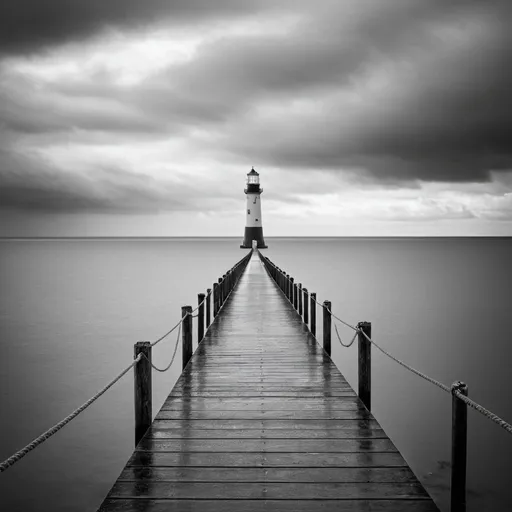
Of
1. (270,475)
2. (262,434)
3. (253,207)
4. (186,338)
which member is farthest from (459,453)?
(253,207)

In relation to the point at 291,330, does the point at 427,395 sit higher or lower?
lower

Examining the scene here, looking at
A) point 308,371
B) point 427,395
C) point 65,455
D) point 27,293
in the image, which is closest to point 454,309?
point 427,395

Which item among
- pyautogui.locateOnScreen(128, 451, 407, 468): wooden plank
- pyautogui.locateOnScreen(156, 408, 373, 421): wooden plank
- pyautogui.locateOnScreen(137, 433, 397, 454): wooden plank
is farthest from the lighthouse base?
pyautogui.locateOnScreen(128, 451, 407, 468): wooden plank

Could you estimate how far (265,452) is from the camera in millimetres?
4121

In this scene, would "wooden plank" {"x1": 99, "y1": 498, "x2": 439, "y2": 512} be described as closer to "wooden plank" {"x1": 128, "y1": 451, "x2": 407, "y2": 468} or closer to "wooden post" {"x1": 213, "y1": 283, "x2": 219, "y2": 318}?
"wooden plank" {"x1": 128, "y1": 451, "x2": 407, "y2": 468}

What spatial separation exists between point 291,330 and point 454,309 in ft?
60.1

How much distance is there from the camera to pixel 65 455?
7.88 metres

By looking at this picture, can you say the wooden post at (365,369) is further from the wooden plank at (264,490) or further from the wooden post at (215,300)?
the wooden post at (215,300)

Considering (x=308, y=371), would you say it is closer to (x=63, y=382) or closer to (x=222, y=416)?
(x=222, y=416)

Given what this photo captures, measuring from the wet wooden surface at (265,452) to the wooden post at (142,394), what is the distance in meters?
0.11

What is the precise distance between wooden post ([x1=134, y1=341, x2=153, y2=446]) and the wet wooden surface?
113mm

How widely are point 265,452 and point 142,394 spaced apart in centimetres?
144

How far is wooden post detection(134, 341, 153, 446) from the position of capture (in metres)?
4.58

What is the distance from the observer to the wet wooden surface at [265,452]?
3342 millimetres
